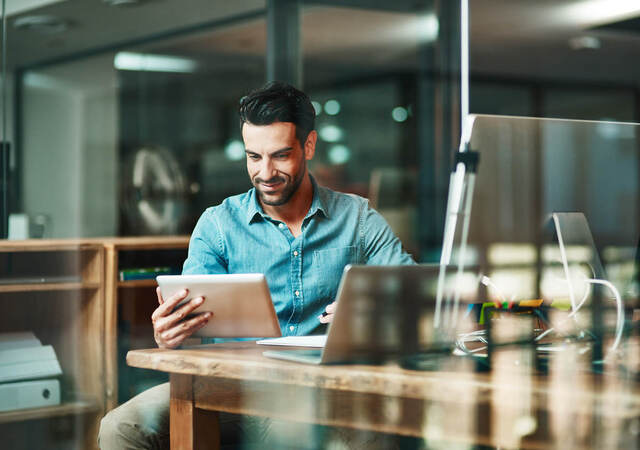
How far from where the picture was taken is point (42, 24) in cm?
339

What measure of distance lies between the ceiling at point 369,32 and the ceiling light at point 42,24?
0.02 m

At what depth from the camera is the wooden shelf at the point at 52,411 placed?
267cm

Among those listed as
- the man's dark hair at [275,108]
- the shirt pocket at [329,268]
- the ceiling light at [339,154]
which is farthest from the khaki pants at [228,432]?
the ceiling light at [339,154]

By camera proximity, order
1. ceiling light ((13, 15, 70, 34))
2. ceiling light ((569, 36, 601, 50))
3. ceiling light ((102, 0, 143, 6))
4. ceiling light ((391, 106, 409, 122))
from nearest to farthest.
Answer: ceiling light ((13, 15, 70, 34))
ceiling light ((569, 36, 601, 50))
ceiling light ((102, 0, 143, 6))
ceiling light ((391, 106, 409, 122))

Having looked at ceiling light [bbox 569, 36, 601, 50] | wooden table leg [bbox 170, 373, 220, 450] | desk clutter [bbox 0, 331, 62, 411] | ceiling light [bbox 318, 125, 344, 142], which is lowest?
desk clutter [bbox 0, 331, 62, 411]

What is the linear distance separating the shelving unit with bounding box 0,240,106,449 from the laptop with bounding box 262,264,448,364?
65.1 inches

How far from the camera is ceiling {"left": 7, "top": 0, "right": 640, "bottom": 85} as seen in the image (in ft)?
11.0

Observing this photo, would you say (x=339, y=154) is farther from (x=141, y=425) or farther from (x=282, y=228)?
(x=141, y=425)

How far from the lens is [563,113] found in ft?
12.6

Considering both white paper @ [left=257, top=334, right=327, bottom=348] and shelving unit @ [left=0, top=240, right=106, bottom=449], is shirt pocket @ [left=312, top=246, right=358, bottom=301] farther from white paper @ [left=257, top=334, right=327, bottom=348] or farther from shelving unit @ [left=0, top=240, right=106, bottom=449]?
shelving unit @ [left=0, top=240, right=106, bottom=449]

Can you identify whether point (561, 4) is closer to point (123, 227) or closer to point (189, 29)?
point (189, 29)

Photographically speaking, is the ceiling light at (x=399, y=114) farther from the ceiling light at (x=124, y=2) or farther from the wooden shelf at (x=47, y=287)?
the wooden shelf at (x=47, y=287)

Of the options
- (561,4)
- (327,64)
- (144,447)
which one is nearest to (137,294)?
(144,447)

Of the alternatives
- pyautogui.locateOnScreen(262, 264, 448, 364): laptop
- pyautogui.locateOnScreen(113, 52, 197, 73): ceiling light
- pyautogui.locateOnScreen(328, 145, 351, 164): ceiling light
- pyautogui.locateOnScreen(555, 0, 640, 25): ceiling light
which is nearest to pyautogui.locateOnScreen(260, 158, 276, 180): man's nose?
pyautogui.locateOnScreen(262, 264, 448, 364): laptop
